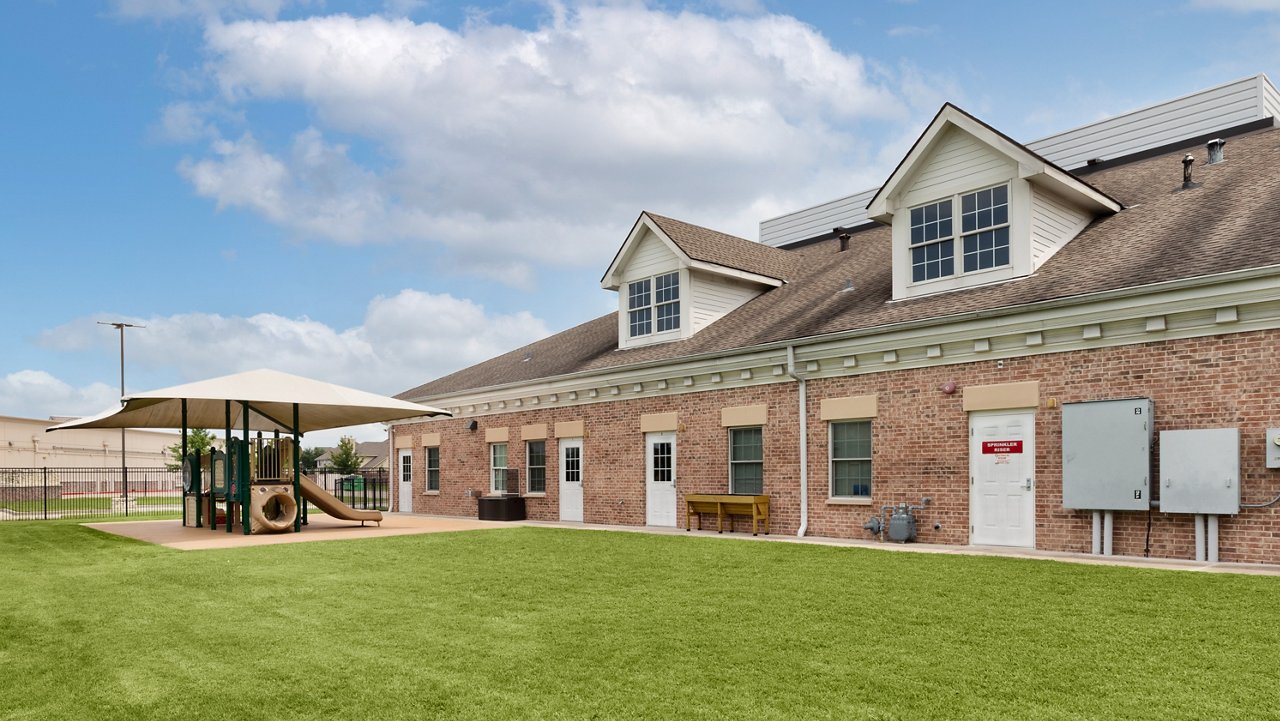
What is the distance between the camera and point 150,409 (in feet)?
75.9

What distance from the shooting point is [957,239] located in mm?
16062

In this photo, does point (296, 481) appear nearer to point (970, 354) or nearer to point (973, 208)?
point (970, 354)

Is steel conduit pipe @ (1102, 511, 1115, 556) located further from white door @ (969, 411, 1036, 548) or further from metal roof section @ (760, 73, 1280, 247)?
metal roof section @ (760, 73, 1280, 247)

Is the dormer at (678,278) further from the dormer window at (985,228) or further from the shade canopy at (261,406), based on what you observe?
the dormer window at (985,228)

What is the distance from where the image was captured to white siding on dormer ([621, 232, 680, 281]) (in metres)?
21.6

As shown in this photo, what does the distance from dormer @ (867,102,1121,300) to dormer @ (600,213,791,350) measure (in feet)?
16.6

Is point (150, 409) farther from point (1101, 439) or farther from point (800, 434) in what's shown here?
point (1101, 439)

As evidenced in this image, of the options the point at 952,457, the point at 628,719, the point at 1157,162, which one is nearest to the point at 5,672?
the point at 628,719

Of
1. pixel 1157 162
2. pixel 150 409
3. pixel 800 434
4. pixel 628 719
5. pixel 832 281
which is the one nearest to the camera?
pixel 628 719

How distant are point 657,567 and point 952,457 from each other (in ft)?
17.9

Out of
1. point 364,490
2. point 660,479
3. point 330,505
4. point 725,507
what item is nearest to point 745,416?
point 725,507

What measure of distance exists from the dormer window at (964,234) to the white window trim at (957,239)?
17 millimetres

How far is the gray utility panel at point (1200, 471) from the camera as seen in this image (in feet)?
38.0

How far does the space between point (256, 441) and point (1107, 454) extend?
57.0 feet
